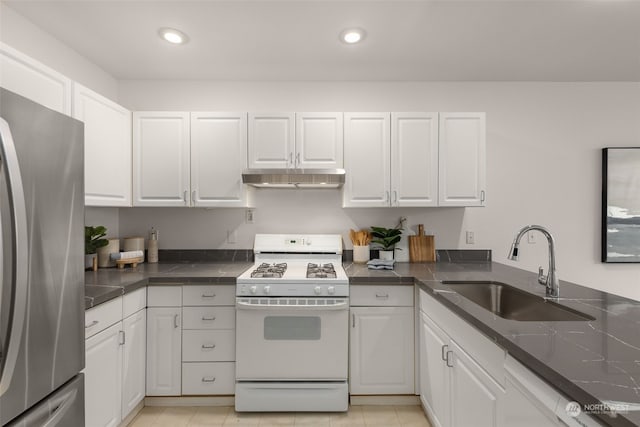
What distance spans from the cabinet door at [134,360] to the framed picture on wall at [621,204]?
12.4 ft

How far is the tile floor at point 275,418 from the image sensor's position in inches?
84.8

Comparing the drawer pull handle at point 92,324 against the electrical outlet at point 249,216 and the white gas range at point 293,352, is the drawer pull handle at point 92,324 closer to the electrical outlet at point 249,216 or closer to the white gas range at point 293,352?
the white gas range at point 293,352

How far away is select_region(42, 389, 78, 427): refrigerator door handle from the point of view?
1186 mm

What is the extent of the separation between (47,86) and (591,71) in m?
3.88

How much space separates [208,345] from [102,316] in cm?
71

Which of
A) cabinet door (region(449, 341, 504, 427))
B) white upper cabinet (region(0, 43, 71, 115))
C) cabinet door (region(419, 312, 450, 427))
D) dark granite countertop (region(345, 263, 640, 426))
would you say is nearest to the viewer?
dark granite countertop (region(345, 263, 640, 426))

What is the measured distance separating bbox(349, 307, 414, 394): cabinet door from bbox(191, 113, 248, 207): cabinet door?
136 centimetres

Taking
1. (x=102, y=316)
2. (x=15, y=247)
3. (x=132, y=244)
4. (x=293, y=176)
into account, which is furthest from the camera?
(x=132, y=244)

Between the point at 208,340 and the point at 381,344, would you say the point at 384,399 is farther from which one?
the point at 208,340

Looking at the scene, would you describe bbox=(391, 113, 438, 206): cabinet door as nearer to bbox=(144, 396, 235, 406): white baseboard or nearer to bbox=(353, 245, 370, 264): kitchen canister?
bbox=(353, 245, 370, 264): kitchen canister

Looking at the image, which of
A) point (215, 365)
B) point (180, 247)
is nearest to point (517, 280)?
point (215, 365)

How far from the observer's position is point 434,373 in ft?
6.46

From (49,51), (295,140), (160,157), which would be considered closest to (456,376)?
(295,140)

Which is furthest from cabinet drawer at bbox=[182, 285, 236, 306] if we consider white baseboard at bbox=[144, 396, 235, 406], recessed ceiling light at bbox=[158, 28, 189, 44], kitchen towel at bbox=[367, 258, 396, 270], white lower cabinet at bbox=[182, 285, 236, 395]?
recessed ceiling light at bbox=[158, 28, 189, 44]
